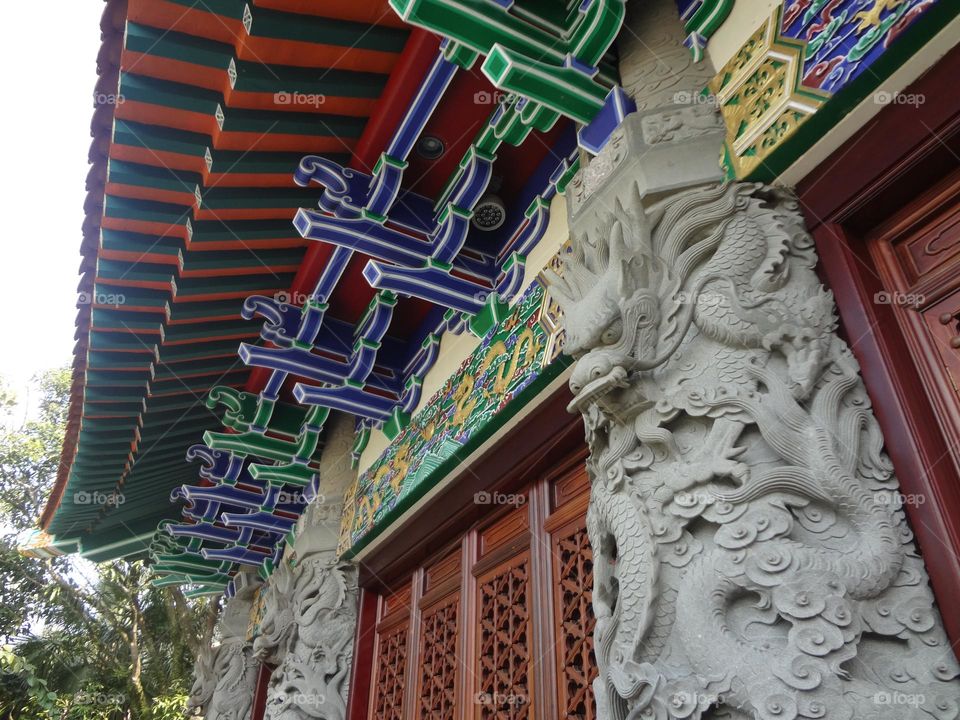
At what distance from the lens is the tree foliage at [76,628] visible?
37.9ft

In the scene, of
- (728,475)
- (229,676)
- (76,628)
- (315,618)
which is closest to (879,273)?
(728,475)

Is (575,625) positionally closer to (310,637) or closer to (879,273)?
(879,273)

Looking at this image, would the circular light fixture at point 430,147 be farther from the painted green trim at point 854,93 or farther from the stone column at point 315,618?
the stone column at point 315,618

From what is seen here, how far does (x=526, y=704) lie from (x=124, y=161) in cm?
309

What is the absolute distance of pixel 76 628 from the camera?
516 inches

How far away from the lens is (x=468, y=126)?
372cm

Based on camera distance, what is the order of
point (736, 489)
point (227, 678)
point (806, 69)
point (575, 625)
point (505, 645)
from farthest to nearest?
point (227, 678), point (505, 645), point (575, 625), point (806, 69), point (736, 489)

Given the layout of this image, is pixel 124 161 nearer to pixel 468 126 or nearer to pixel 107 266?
pixel 107 266

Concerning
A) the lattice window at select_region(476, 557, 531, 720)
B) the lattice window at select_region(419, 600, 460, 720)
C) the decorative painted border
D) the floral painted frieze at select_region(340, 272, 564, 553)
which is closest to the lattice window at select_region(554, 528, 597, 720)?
the lattice window at select_region(476, 557, 531, 720)

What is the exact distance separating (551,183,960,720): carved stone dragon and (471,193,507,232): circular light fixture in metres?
1.68

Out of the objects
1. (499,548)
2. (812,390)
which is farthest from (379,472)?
(812,390)

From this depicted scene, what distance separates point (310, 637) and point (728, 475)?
12.3 feet

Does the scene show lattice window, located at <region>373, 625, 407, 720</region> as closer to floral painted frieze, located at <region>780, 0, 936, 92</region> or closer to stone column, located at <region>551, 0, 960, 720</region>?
stone column, located at <region>551, 0, 960, 720</region>

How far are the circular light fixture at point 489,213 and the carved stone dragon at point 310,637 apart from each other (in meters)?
2.48
